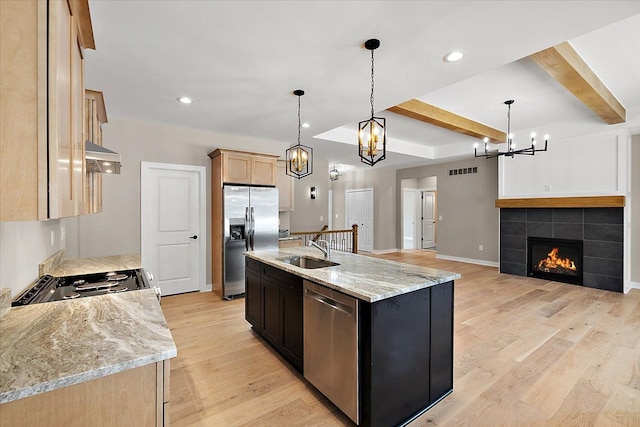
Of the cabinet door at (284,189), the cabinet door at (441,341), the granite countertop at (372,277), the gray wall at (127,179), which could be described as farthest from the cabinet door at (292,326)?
the cabinet door at (284,189)

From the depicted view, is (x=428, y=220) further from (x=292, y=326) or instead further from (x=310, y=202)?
(x=292, y=326)

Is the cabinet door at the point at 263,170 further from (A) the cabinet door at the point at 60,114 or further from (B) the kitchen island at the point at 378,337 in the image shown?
(A) the cabinet door at the point at 60,114

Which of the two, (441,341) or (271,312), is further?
(271,312)

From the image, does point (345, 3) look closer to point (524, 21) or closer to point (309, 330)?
point (524, 21)

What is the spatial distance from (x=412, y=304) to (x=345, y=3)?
2008 millimetres

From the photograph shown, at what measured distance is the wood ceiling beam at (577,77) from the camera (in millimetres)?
2781

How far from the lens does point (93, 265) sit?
2.85 meters

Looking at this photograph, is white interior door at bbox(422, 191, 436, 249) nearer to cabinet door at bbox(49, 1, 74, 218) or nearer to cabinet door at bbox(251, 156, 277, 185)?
cabinet door at bbox(251, 156, 277, 185)

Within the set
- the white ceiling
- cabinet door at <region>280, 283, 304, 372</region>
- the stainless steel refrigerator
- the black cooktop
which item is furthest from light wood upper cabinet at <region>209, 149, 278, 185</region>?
cabinet door at <region>280, 283, 304, 372</region>

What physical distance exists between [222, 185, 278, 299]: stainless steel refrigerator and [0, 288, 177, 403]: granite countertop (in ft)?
9.54

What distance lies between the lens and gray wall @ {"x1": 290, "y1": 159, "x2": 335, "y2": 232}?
748 cm

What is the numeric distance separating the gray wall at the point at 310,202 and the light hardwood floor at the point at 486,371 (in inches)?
136

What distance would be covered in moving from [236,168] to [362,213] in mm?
5652

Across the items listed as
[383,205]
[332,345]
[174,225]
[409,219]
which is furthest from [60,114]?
[409,219]
